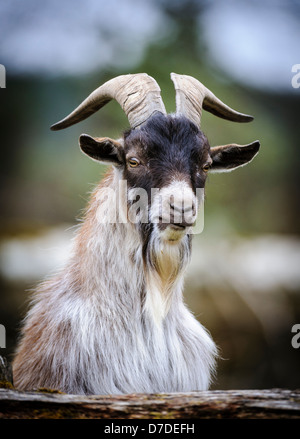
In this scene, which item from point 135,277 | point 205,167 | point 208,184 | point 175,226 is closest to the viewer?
point 175,226

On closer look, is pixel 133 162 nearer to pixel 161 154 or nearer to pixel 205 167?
pixel 161 154

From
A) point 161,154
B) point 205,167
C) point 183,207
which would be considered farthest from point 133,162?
point 183,207

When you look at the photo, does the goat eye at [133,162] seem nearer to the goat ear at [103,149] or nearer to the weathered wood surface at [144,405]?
the goat ear at [103,149]

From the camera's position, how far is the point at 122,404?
359cm

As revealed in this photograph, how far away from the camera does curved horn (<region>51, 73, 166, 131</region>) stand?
4.74 m

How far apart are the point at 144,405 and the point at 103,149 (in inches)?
78.4

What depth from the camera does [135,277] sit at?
4816mm

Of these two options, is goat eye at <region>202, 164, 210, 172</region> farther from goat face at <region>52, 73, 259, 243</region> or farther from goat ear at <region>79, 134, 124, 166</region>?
goat ear at <region>79, 134, 124, 166</region>

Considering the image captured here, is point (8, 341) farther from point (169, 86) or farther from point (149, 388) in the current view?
point (149, 388)

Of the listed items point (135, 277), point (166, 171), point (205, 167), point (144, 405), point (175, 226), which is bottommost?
point (144, 405)

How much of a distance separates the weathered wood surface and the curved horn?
83.4 inches

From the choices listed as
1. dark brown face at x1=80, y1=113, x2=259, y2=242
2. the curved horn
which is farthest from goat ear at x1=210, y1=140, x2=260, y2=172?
the curved horn

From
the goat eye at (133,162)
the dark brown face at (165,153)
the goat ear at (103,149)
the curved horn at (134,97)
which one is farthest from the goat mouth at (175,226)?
the curved horn at (134,97)

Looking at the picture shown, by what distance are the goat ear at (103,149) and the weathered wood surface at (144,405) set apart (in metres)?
1.86
